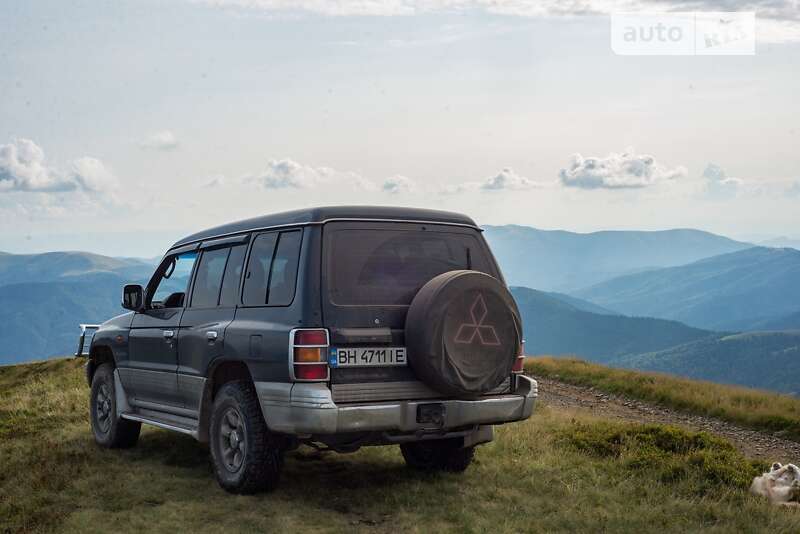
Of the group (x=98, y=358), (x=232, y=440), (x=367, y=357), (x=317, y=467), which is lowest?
(x=317, y=467)

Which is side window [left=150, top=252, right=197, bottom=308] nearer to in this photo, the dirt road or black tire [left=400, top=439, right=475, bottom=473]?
black tire [left=400, top=439, right=475, bottom=473]

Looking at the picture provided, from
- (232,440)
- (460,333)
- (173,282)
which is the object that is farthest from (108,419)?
(460,333)

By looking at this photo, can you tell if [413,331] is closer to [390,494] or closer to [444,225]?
[444,225]

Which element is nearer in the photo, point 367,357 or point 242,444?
point 367,357

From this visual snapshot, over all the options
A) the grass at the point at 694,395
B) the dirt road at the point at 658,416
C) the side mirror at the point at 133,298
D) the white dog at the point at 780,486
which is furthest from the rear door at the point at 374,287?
the grass at the point at 694,395

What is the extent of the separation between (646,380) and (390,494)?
37.8ft

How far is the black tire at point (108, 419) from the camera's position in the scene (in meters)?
9.64

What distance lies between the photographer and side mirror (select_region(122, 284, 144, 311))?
9.12 meters

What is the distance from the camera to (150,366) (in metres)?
8.87

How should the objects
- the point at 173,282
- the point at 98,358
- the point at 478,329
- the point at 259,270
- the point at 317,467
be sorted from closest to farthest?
the point at 478,329 < the point at 259,270 < the point at 317,467 < the point at 173,282 < the point at 98,358

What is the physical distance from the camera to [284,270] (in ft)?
22.5

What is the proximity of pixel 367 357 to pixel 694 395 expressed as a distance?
11139 millimetres

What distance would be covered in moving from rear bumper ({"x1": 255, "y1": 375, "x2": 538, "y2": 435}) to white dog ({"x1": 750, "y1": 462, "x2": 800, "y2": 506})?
7.94 feet

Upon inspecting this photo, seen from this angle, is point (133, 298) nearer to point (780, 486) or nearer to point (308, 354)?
point (308, 354)
